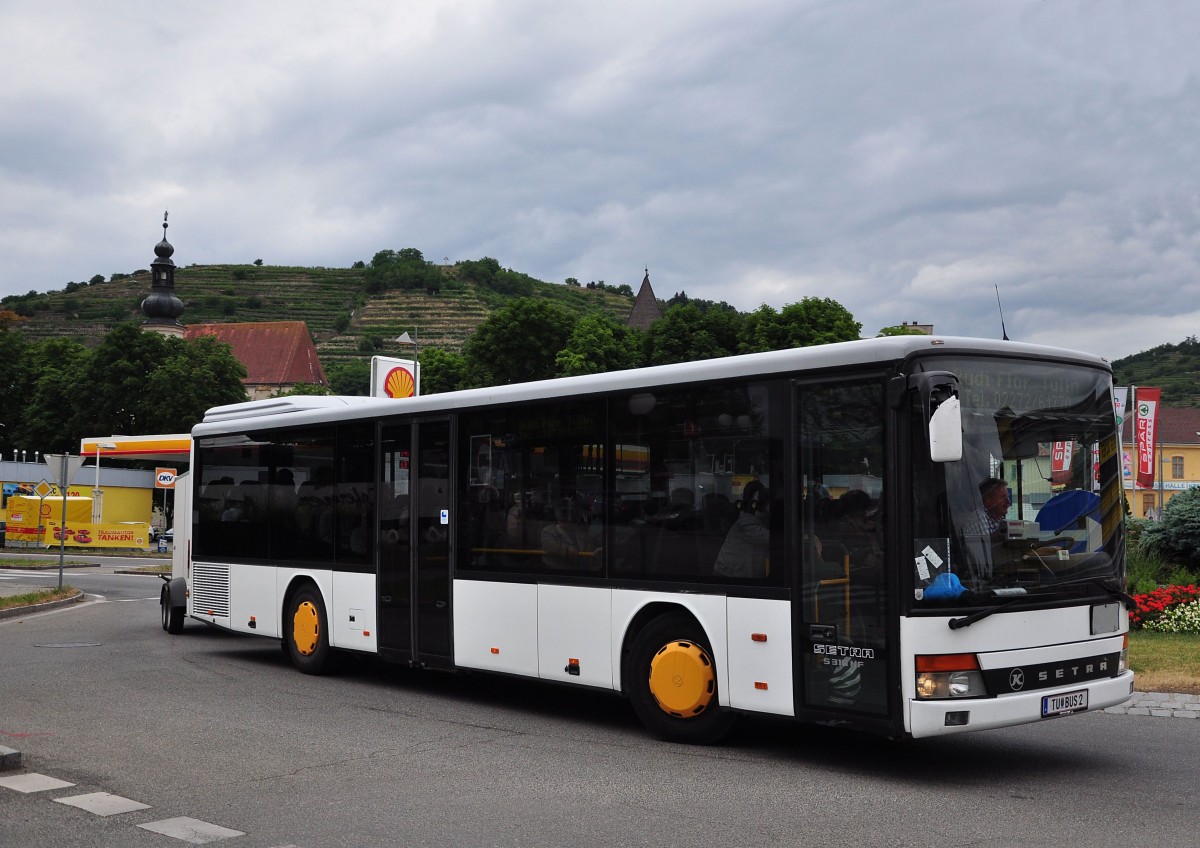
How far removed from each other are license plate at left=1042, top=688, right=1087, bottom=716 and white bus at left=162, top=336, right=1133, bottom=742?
16 millimetres

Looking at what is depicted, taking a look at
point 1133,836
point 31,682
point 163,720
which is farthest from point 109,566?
point 1133,836

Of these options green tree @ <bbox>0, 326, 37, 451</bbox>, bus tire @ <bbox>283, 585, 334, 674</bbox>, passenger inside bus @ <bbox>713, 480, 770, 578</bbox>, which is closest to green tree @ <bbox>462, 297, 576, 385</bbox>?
green tree @ <bbox>0, 326, 37, 451</bbox>

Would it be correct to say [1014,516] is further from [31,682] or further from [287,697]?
[31,682]

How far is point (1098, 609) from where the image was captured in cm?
834

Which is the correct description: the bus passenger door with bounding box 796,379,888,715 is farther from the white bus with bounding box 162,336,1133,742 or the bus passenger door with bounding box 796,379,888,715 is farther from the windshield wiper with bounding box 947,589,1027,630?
the windshield wiper with bounding box 947,589,1027,630

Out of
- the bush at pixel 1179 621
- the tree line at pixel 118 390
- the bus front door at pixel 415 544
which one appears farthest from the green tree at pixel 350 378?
the bus front door at pixel 415 544

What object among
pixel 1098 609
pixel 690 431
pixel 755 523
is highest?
pixel 690 431

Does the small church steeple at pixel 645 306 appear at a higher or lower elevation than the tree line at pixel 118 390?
higher

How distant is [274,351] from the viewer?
140m

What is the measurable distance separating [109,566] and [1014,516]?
128ft

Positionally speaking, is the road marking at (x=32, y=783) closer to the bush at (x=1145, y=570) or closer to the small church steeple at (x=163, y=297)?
the bush at (x=1145, y=570)

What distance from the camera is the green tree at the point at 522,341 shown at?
267 feet

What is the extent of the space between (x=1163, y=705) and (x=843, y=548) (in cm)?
474

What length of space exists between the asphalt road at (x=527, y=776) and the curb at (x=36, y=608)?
10.6m
